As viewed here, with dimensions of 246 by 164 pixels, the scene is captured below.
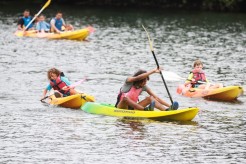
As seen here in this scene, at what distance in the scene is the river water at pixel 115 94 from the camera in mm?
15727

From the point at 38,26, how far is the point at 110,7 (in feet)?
71.1

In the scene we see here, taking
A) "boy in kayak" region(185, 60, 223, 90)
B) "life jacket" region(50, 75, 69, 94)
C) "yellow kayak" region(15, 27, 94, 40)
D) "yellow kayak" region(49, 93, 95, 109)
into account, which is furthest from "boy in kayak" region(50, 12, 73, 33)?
"yellow kayak" region(49, 93, 95, 109)

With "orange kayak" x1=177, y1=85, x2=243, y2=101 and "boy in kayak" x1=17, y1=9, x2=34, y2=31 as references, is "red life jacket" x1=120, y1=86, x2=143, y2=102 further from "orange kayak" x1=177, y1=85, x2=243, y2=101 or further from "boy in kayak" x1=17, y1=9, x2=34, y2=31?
"boy in kayak" x1=17, y1=9, x2=34, y2=31

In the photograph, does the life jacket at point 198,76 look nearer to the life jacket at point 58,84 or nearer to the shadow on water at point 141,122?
the life jacket at point 58,84

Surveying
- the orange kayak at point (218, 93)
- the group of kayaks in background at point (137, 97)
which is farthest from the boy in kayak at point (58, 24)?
the orange kayak at point (218, 93)

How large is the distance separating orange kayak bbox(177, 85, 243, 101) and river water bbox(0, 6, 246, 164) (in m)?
0.24

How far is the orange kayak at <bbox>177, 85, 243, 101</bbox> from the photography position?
72.8 feet

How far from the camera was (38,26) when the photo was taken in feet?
124

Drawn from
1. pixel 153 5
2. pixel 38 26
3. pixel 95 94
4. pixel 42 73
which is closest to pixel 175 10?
pixel 153 5

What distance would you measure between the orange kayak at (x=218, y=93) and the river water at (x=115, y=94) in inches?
9.6

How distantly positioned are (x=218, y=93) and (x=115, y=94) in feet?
9.80

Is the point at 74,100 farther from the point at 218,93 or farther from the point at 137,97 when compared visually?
the point at 218,93

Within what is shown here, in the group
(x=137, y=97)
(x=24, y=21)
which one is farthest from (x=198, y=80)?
(x=24, y=21)

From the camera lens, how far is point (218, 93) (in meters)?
22.3
